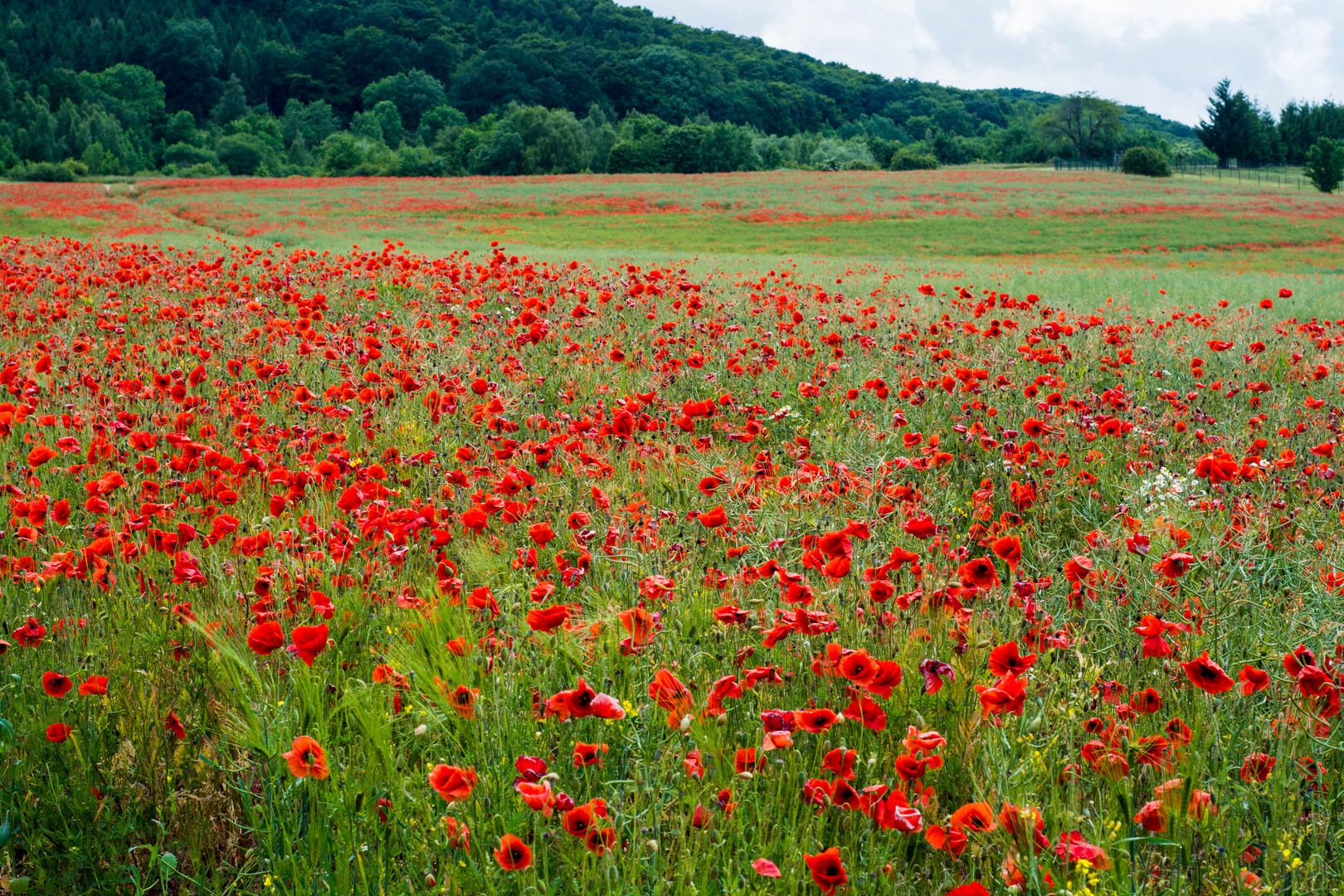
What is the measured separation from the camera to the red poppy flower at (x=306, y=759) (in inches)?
58.7

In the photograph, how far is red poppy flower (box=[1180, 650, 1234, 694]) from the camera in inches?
60.4

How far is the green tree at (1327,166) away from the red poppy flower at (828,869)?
7596 cm

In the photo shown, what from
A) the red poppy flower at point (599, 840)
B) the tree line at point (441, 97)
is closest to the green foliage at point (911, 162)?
the tree line at point (441, 97)

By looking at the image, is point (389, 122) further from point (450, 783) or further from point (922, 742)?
point (922, 742)

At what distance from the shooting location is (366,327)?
634 centimetres

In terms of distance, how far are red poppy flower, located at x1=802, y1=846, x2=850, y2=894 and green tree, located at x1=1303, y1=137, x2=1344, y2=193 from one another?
76.0 metres

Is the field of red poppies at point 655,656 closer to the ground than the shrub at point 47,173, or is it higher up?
closer to the ground

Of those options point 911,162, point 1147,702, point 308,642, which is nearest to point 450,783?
point 308,642

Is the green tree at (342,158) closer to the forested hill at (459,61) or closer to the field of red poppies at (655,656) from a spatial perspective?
the forested hill at (459,61)

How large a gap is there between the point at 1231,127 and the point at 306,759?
113018 mm

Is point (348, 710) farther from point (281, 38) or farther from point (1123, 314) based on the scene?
point (281, 38)

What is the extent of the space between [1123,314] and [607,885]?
336 inches

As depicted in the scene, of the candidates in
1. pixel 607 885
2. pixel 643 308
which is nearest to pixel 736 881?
pixel 607 885

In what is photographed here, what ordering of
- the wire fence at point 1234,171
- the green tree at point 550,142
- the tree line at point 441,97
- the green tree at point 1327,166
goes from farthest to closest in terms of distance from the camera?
the tree line at point 441,97 < the green tree at point 550,142 < the wire fence at point 1234,171 < the green tree at point 1327,166
